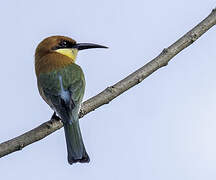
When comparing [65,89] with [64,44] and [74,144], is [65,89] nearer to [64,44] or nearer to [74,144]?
[74,144]

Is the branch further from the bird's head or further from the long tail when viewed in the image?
the bird's head

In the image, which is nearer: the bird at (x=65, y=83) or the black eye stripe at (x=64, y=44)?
the bird at (x=65, y=83)

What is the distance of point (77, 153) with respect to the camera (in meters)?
3.98

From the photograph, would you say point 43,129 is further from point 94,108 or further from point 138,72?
point 138,72

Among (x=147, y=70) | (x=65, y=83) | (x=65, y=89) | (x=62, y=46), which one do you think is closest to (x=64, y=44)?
(x=62, y=46)

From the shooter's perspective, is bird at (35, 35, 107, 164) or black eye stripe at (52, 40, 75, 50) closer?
bird at (35, 35, 107, 164)

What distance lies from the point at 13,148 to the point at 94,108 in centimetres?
76

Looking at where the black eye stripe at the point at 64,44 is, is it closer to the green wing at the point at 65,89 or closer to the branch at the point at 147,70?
the green wing at the point at 65,89

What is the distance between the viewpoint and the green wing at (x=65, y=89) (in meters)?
4.07

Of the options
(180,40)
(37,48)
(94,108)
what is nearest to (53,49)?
(37,48)

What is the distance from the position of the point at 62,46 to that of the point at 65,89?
879mm

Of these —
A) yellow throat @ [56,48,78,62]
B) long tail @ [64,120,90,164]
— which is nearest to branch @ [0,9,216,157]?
long tail @ [64,120,90,164]

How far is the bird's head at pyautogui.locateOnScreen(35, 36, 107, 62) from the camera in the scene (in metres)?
5.03

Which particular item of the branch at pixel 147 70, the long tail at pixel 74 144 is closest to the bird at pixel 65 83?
the long tail at pixel 74 144
